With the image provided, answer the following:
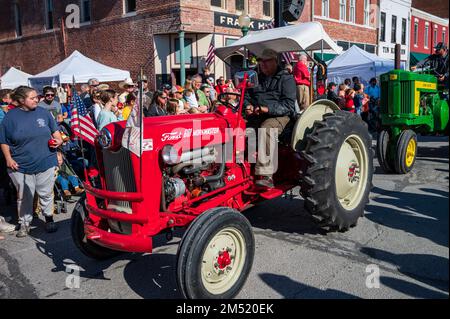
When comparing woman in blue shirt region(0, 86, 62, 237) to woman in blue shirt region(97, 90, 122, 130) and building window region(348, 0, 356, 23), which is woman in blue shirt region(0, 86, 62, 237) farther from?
building window region(348, 0, 356, 23)

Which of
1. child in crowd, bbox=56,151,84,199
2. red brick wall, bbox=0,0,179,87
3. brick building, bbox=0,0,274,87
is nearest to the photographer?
child in crowd, bbox=56,151,84,199

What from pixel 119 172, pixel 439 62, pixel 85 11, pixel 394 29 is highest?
pixel 394 29

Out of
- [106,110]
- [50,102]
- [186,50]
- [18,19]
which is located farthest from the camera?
[18,19]

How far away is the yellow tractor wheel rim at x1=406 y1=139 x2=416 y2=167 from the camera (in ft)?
23.9

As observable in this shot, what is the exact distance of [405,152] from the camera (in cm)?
708

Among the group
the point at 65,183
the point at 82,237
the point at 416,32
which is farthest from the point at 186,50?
the point at 416,32

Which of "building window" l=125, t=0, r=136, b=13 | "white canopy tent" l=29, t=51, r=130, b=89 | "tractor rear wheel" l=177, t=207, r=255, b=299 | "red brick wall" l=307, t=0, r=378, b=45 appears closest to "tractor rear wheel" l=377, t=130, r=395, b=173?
"tractor rear wheel" l=177, t=207, r=255, b=299

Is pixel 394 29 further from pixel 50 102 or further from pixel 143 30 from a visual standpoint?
pixel 50 102

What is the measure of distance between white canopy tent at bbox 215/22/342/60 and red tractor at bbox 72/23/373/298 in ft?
3.50

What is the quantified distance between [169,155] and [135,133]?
311 millimetres

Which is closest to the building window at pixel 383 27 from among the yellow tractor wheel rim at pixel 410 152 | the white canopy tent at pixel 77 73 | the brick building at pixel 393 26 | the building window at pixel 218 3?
the brick building at pixel 393 26

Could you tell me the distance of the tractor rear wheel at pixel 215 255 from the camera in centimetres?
289

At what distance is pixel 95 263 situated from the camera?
4.07 meters

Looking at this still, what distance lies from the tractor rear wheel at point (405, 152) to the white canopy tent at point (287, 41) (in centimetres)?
211
